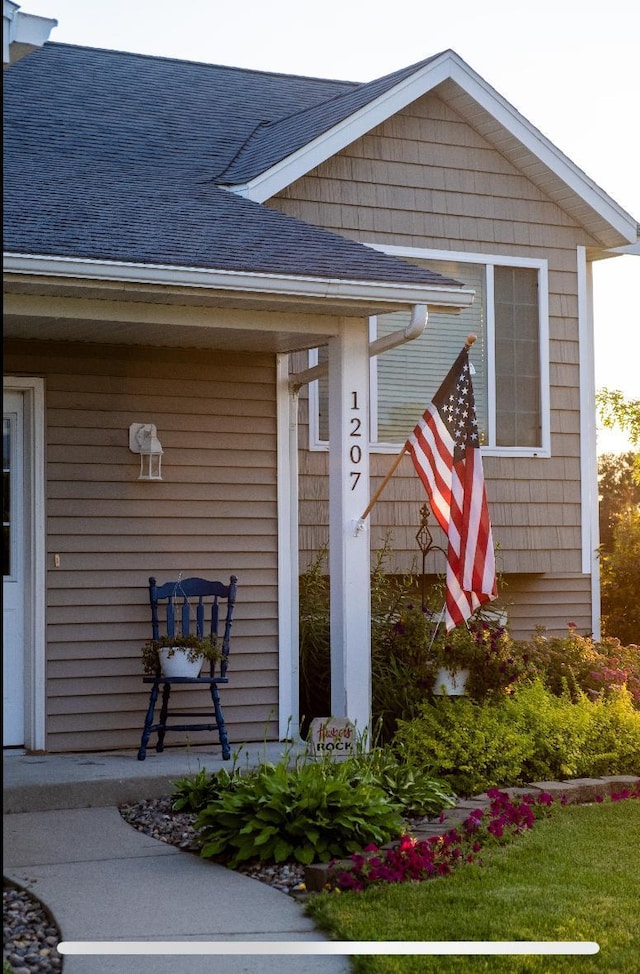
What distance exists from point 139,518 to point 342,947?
13.7ft

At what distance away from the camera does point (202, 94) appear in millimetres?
10742

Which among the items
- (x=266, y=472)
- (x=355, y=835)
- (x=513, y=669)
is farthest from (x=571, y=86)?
(x=355, y=835)

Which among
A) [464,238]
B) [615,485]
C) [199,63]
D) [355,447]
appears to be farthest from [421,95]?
[615,485]

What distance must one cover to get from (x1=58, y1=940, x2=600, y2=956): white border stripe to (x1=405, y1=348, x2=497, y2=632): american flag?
2929 mm

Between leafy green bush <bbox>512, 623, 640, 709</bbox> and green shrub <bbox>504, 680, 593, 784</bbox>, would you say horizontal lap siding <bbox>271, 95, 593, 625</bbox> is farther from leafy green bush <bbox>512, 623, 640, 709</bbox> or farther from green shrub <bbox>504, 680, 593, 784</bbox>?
green shrub <bbox>504, 680, 593, 784</bbox>

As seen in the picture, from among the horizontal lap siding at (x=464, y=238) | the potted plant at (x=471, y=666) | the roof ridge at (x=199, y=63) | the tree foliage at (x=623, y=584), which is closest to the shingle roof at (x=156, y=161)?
the roof ridge at (x=199, y=63)

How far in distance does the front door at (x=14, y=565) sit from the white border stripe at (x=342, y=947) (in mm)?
3483

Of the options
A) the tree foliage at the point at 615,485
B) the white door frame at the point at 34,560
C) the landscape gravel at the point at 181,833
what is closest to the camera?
the landscape gravel at the point at 181,833

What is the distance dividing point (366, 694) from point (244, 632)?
125 cm

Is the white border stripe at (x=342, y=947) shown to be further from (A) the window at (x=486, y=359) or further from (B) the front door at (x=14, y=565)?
(A) the window at (x=486, y=359)

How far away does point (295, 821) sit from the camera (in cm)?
524

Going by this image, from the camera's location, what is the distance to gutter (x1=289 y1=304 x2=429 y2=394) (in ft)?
22.9

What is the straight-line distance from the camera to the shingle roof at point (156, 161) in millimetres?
6711

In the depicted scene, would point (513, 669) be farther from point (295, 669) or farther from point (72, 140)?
point (72, 140)
